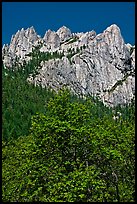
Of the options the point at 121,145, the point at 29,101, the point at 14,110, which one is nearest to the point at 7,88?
the point at 29,101

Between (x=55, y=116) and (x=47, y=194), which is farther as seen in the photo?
(x=55, y=116)

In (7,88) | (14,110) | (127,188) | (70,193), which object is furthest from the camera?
(7,88)

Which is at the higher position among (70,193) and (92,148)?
(92,148)

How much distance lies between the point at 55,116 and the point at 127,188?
181 inches

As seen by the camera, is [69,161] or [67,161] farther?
[69,161]

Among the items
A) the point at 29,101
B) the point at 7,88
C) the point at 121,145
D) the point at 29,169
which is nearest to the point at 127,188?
the point at 121,145

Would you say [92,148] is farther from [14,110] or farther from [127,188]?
[14,110]

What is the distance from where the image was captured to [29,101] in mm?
128250

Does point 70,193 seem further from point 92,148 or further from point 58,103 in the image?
point 58,103

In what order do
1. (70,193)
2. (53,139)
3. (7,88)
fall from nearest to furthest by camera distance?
1. (70,193)
2. (53,139)
3. (7,88)

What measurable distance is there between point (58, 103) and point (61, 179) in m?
2.96

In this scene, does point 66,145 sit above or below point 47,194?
above

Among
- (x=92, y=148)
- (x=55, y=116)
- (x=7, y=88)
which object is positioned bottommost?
(x=92, y=148)

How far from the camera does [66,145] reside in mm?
12195
